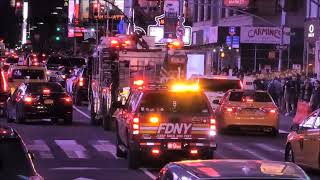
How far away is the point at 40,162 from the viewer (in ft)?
54.6

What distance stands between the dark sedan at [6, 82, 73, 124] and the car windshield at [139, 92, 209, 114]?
12147 millimetres

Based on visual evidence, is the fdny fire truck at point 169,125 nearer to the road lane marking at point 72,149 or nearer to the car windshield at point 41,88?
the road lane marking at point 72,149

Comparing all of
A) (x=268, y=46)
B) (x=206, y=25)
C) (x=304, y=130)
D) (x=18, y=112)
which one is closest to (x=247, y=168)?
(x=304, y=130)

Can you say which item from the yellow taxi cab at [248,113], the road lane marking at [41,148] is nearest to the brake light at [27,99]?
the road lane marking at [41,148]

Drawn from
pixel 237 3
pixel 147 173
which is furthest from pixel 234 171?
pixel 237 3

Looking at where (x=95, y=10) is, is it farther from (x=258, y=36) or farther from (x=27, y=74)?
(x=27, y=74)

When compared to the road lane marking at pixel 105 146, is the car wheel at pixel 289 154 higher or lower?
higher

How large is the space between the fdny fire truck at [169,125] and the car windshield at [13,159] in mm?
7464

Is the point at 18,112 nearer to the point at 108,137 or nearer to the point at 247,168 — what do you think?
the point at 108,137

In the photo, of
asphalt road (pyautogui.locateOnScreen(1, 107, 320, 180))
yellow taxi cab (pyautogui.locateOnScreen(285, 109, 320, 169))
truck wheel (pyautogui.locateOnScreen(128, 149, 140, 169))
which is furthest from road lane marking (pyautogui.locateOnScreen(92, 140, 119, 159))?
yellow taxi cab (pyautogui.locateOnScreen(285, 109, 320, 169))

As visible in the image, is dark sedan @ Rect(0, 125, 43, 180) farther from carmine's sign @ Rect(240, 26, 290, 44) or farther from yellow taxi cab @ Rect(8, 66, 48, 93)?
carmine's sign @ Rect(240, 26, 290, 44)

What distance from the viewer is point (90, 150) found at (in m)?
19.2

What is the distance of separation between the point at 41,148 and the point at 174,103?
513cm

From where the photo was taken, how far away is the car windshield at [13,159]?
780cm
